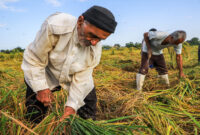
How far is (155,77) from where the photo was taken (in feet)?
12.6

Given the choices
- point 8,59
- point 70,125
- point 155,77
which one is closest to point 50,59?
point 70,125

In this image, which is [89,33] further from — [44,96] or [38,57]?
[44,96]

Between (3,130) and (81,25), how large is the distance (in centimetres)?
97

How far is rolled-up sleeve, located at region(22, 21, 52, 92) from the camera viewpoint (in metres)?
1.44

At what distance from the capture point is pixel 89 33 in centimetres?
136

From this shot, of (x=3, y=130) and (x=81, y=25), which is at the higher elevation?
(x=81, y=25)

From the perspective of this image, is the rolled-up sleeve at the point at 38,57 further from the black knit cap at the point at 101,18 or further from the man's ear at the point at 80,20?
the black knit cap at the point at 101,18

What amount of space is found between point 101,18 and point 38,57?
2.18 ft

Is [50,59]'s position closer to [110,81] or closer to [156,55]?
[110,81]

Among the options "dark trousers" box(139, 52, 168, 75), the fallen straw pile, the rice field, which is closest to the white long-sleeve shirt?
the rice field

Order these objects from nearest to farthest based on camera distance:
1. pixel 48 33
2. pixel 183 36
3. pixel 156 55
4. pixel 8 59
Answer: pixel 48 33
pixel 183 36
pixel 156 55
pixel 8 59

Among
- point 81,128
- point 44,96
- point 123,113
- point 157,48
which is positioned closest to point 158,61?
point 157,48

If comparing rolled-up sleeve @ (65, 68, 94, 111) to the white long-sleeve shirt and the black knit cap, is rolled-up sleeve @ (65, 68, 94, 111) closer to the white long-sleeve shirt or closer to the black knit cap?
the white long-sleeve shirt

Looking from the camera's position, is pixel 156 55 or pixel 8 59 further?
pixel 8 59
